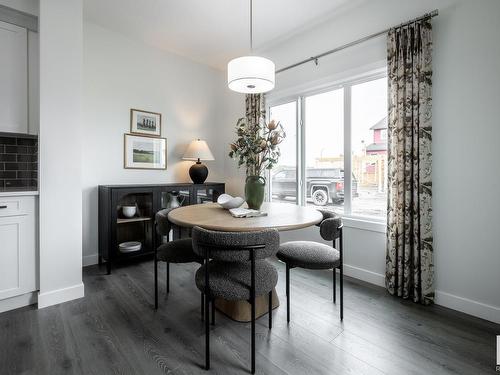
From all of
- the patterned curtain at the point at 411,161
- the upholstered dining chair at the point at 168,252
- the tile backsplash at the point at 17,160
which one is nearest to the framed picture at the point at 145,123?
the tile backsplash at the point at 17,160

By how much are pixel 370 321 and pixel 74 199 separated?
8.25 feet

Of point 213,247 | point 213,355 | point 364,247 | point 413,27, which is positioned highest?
point 413,27

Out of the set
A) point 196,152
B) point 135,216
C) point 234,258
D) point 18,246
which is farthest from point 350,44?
point 18,246

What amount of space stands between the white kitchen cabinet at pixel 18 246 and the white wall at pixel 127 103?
2.92ft

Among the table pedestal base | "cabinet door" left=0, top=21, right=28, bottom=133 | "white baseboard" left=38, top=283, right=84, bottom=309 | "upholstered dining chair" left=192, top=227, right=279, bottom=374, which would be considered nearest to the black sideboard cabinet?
"white baseboard" left=38, top=283, right=84, bottom=309

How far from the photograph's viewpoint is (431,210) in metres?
2.08

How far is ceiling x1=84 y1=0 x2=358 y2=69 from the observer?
8.23 feet

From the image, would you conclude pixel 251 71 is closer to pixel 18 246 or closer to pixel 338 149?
pixel 338 149

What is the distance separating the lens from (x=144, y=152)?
3.32 metres

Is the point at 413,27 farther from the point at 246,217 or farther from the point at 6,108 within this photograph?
the point at 6,108

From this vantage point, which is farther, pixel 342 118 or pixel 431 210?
pixel 342 118

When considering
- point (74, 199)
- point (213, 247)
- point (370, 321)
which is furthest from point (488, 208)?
point (74, 199)

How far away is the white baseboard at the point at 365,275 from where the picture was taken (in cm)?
243

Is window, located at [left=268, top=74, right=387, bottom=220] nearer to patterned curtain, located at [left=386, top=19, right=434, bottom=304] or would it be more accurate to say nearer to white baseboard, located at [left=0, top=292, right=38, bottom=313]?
patterned curtain, located at [left=386, top=19, right=434, bottom=304]
